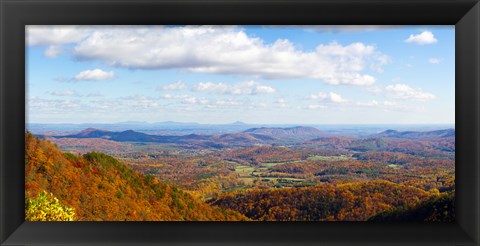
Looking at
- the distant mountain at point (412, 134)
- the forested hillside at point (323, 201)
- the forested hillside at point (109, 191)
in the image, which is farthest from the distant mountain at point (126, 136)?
the distant mountain at point (412, 134)

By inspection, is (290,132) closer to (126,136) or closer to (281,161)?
(281,161)

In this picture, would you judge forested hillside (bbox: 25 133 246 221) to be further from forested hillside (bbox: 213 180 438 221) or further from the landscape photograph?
forested hillside (bbox: 213 180 438 221)

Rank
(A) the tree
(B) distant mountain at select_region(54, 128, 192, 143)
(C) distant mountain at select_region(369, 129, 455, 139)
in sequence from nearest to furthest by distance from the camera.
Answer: (A) the tree → (B) distant mountain at select_region(54, 128, 192, 143) → (C) distant mountain at select_region(369, 129, 455, 139)

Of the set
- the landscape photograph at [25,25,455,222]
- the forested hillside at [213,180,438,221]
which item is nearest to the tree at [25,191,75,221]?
the landscape photograph at [25,25,455,222]
